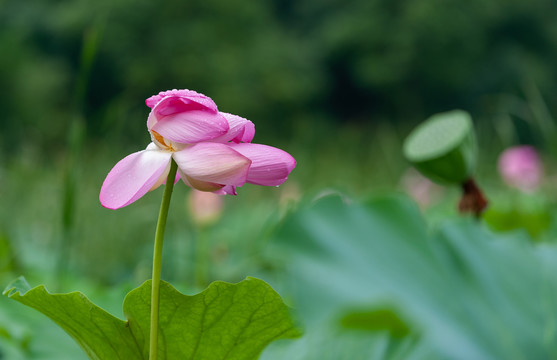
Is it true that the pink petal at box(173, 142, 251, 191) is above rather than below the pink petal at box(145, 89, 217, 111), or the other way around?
below

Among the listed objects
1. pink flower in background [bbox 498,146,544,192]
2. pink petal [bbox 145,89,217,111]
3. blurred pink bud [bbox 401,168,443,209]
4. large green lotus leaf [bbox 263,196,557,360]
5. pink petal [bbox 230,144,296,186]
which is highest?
blurred pink bud [bbox 401,168,443,209]

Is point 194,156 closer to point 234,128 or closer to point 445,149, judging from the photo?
point 234,128

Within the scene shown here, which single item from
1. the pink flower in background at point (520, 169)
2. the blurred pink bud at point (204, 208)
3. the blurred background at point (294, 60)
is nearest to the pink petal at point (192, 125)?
the blurred pink bud at point (204, 208)

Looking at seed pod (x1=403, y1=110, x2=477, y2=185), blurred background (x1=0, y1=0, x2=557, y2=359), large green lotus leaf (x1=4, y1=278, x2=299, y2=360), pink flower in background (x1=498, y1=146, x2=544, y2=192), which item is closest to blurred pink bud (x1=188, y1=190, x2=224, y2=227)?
seed pod (x1=403, y1=110, x2=477, y2=185)

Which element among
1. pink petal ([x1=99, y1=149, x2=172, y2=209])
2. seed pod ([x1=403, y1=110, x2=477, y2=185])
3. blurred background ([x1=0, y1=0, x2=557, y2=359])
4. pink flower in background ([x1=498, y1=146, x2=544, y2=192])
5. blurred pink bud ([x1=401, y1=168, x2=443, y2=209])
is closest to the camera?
pink petal ([x1=99, y1=149, x2=172, y2=209])

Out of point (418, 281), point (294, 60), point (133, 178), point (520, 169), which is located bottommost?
point (418, 281)

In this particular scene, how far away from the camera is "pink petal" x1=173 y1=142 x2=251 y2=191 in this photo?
341mm

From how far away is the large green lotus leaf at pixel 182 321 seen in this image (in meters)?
0.37

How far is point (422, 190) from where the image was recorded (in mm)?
2297

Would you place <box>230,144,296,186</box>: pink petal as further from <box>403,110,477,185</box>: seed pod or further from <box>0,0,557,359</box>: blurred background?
<box>0,0,557,359</box>: blurred background

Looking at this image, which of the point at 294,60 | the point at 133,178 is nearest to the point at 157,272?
the point at 133,178

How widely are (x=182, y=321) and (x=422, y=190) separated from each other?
6.58 ft

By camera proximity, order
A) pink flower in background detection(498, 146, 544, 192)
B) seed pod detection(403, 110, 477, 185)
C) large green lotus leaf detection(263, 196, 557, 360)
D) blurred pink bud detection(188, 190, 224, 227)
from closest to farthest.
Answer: large green lotus leaf detection(263, 196, 557, 360) < seed pod detection(403, 110, 477, 185) < blurred pink bud detection(188, 190, 224, 227) < pink flower in background detection(498, 146, 544, 192)

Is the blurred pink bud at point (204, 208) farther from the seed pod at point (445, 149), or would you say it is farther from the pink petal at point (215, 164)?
the pink petal at point (215, 164)
